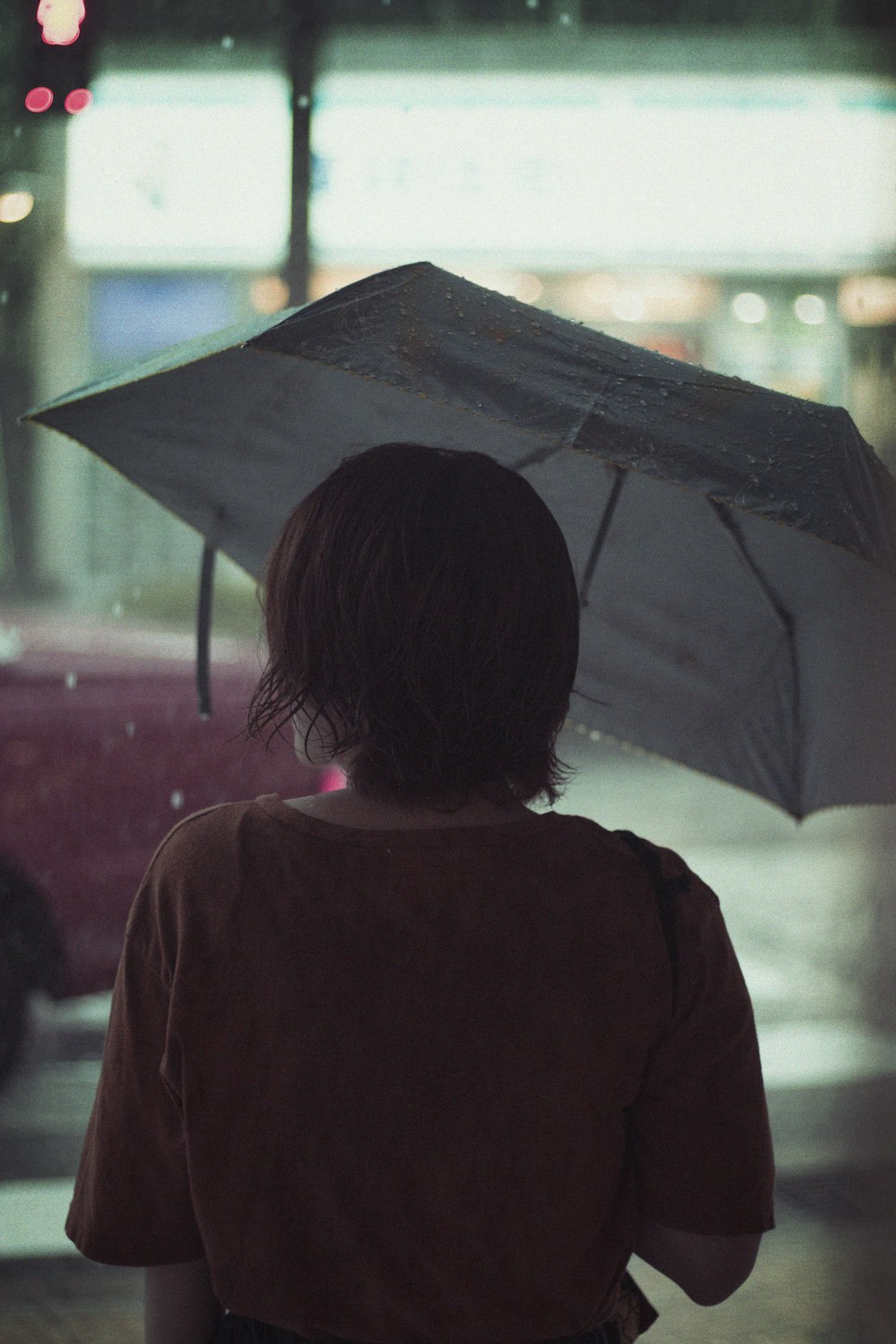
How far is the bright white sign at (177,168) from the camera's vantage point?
3639mm

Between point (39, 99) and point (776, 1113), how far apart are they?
3548 mm

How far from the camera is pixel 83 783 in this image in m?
3.61

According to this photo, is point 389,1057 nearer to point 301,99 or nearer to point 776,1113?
point 776,1113

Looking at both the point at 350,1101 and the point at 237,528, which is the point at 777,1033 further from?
the point at 350,1101

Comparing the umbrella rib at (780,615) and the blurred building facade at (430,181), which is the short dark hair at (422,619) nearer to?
the umbrella rib at (780,615)

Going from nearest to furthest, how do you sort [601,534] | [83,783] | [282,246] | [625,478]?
1. [625,478]
2. [601,534]
3. [83,783]
4. [282,246]

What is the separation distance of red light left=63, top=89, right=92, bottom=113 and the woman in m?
3.10

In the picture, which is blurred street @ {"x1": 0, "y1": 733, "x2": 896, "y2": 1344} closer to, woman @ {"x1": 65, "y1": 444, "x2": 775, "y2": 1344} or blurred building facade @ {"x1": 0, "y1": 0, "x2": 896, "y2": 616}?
blurred building facade @ {"x1": 0, "y1": 0, "x2": 896, "y2": 616}

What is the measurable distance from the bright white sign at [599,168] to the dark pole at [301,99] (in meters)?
0.04

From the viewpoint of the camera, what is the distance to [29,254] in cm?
370

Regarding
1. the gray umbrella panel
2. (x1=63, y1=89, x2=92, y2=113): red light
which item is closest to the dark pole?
(x1=63, y1=89, x2=92, y2=113): red light

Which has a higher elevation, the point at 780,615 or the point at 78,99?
the point at 78,99

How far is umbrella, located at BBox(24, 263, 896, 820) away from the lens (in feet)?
3.84

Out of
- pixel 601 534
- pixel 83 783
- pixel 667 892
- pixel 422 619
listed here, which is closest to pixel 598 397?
pixel 422 619
